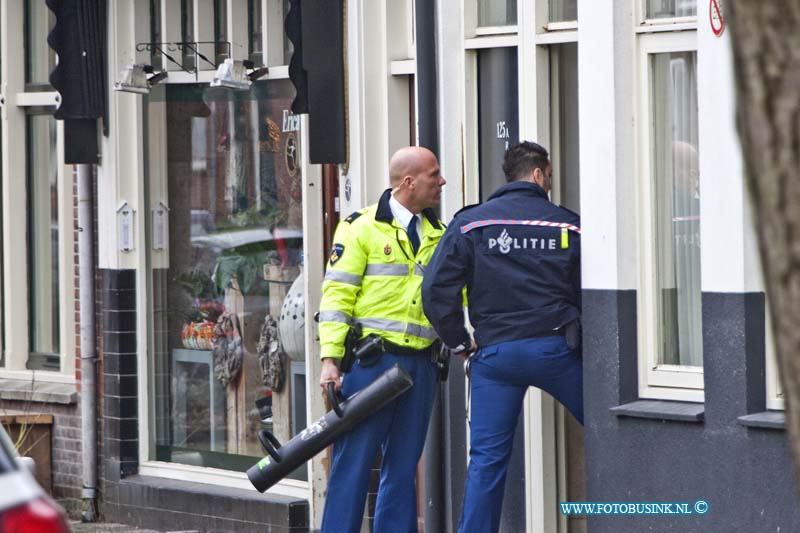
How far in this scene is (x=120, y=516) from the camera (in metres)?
10.1

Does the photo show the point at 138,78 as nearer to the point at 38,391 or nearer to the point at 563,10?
the point at 38,391

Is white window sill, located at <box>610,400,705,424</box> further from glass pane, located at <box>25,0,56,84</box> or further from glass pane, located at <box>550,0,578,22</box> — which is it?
glass pane, located at <box>25,0,56,84</box>

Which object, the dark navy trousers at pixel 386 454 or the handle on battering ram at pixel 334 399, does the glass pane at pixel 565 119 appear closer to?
the dark navy trousers at pixel 386 454

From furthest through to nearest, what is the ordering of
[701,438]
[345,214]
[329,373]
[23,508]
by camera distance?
[345,214] < [329,373] < [701,438] < [23,508]

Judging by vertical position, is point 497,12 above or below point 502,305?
above

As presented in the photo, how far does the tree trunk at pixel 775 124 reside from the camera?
2.19m

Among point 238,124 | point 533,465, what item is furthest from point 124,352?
point 533,465

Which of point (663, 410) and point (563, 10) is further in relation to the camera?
point (563, 10)

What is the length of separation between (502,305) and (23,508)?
3487 mm

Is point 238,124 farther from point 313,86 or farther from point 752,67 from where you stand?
point 752,67

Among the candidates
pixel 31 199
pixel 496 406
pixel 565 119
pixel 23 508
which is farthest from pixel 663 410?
pixel 31 199

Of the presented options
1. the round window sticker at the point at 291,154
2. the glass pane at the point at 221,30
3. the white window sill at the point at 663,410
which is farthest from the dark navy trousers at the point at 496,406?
the glass pane at the point at 221,30

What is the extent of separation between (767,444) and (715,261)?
2.47 ft

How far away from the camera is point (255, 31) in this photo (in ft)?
31.0
